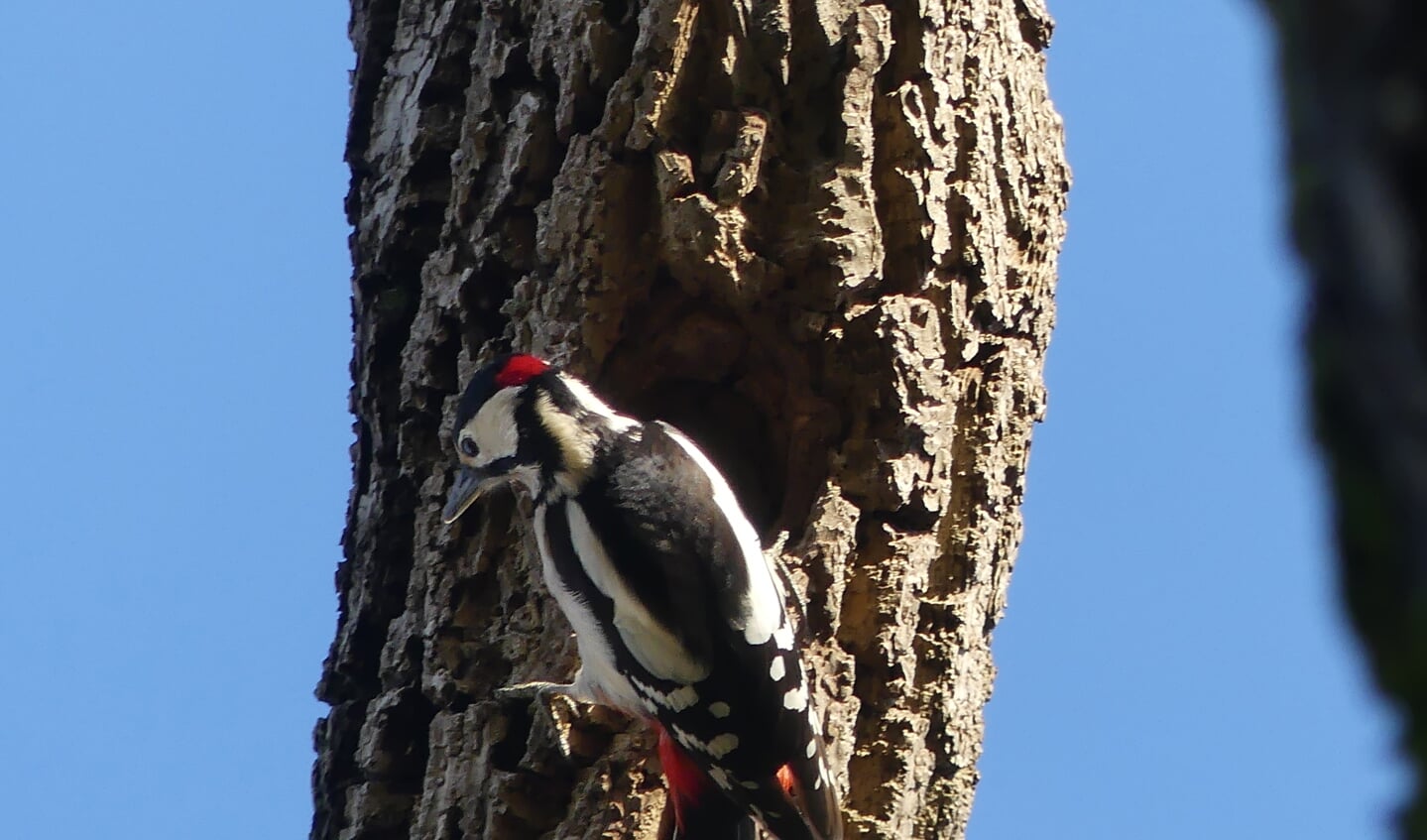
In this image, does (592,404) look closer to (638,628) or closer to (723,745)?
(638,628)

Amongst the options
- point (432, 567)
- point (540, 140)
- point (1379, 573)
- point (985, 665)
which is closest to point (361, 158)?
point (540, 140)

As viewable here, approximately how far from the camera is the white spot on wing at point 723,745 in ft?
8.45

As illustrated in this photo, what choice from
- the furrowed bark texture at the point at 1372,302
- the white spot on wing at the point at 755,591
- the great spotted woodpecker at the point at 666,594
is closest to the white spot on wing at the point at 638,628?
the great spotted woodpecker at the point at 666,594

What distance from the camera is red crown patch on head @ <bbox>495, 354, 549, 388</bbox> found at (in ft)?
9.45

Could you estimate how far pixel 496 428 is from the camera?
292 cm

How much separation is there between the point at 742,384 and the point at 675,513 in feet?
1.43

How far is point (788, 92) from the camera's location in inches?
120

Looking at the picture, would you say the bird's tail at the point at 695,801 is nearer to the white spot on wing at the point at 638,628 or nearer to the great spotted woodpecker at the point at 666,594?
the great spotted woodpecker at the point at 666,594

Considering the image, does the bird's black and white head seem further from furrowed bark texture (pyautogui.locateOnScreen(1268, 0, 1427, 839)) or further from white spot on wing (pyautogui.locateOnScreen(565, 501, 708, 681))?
furrowed bark texture (pyautogui.locateOnScreen(1268, 0, 1427, 839))

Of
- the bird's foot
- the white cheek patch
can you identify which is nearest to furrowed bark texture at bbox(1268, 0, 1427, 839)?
the bird's foot

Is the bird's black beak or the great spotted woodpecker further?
the bird's black beak

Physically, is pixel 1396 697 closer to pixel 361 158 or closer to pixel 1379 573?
pixel 1379 573

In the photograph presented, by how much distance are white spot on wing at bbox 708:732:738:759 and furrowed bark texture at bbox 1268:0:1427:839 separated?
215cm

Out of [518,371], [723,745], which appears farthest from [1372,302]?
[518,371]
